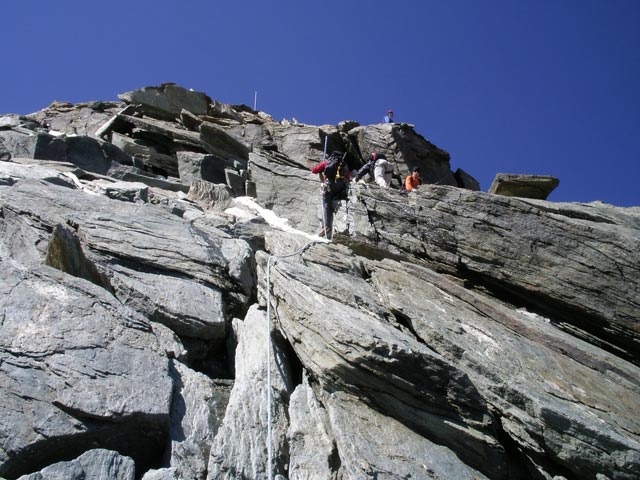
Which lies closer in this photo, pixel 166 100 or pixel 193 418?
pixel 193 418

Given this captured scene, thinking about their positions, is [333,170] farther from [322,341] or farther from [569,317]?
[322,341]

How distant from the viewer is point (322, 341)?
10.7 metres

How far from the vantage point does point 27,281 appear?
11.5m

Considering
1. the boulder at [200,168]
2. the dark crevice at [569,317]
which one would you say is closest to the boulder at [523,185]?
the dark crevice at [569,317]

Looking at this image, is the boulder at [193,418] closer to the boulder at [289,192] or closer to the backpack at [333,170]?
the backpack at [333,170]

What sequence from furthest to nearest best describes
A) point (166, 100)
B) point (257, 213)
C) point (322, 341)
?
point (166, 100), point (257, 213), point (322, 341)

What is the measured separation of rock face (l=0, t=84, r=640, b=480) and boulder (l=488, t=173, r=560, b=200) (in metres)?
8.37

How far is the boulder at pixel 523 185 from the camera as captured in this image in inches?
1151

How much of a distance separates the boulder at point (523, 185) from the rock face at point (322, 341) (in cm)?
837

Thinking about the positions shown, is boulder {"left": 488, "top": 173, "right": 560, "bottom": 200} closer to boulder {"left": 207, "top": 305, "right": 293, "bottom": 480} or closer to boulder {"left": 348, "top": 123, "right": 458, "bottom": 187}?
boulder {"left": 348, "top": 123, "right": 458, "bottom": 187}

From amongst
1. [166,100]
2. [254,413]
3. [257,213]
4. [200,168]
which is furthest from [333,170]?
[166,100]

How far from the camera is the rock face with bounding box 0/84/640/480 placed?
367 inches

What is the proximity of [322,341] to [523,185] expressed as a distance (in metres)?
22.5

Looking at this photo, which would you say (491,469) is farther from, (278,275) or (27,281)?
(27,281)
